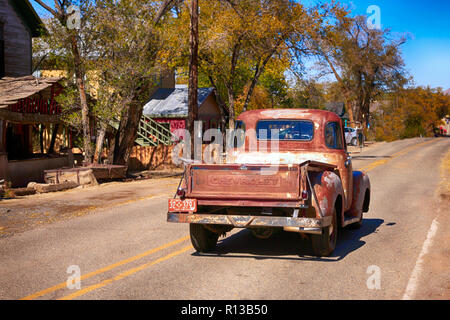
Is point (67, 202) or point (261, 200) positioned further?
point (67, 202)

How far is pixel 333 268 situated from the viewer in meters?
7.20

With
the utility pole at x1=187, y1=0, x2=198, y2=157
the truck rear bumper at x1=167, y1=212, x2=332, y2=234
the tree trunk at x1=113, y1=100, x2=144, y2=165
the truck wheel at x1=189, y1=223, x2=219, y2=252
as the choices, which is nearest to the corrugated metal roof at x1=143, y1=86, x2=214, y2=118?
the tree trunk at x1=113, y1=100, x2=144, y2=165

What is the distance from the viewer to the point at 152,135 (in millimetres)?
36156

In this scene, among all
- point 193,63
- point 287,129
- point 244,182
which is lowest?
point 244,182

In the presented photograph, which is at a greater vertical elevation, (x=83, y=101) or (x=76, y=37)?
(x=76, y=37)

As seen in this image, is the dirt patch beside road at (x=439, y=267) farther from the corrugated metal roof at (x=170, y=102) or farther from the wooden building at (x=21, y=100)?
the corrugated metal roof at (x=170, y=102)

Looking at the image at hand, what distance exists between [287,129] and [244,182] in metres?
2.48

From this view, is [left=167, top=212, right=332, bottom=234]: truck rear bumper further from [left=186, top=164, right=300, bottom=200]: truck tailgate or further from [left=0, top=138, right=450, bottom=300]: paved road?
[left=0, top=138, right=450, bottom=300]: paved road

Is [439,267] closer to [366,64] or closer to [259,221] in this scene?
[259,221]

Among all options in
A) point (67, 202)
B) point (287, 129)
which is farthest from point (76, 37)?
point (287, 129)

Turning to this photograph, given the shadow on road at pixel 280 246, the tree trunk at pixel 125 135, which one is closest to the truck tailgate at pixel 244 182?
the shadow on road at pixel 280 246

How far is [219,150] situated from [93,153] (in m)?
9.12

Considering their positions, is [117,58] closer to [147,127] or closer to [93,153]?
[93,153]
